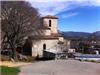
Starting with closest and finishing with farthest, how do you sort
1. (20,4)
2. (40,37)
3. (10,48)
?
(20,4), (10,48), (40,37)

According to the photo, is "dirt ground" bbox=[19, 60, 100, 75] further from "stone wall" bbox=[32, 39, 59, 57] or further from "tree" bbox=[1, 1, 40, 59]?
"stone wall" bbox=[32, 39, 59, 57]

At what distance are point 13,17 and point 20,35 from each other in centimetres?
238

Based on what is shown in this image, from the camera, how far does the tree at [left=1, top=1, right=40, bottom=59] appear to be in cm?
3012

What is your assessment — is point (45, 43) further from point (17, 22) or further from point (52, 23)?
point (17, 22)

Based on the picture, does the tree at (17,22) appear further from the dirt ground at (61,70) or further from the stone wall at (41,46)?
the dirt ground at (61,70)

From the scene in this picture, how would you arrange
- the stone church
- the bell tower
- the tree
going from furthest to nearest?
1. the bell tower
2. the stone church
3. the tree

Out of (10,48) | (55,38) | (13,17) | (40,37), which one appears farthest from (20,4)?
(55,38)

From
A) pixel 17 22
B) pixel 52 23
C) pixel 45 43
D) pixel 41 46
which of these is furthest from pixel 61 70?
pixel 52 23

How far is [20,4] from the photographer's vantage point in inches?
1156

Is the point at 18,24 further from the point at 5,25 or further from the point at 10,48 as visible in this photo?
the point at 10,48

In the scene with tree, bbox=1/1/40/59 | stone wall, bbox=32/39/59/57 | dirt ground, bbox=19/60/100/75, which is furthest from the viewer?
stone wall, bbox=32/39/59/57

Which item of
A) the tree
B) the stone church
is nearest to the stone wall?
the stone church

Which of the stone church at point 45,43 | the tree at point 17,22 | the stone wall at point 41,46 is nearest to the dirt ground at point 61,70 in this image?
the tree at point 17,22

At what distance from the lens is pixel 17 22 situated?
103 ft
